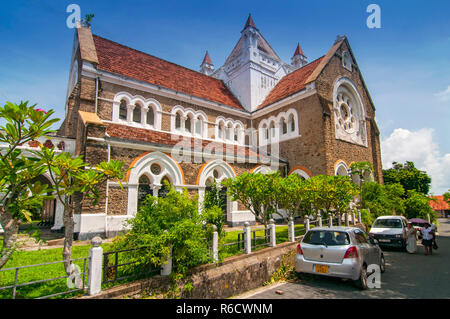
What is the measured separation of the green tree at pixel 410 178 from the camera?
116 ft

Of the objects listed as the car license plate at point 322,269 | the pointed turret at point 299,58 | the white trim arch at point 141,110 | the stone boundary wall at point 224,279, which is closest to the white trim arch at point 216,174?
the white trim arch at point 141,110

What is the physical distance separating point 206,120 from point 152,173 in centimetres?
667

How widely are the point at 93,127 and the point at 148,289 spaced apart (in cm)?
765

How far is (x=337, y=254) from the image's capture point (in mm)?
6078

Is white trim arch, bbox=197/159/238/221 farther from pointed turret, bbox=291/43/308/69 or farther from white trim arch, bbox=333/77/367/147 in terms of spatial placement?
pointed turret, bbox=291/43/308/69

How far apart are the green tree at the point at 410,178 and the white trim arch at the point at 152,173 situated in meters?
34.6

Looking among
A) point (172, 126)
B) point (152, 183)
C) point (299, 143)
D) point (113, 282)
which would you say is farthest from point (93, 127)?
point (299, 143)

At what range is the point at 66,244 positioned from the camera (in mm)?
4793

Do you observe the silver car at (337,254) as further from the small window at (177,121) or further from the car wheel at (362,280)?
the small window at (177,121)

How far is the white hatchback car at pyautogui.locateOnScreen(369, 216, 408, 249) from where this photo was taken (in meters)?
11.6

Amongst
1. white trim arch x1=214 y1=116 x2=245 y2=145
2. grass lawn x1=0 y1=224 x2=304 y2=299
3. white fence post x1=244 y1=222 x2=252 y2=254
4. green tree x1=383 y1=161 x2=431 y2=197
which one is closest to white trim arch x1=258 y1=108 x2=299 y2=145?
white trim arch x1=214 y1=116 x2=245 y2=145

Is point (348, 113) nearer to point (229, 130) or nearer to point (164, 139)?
point (229, 130)


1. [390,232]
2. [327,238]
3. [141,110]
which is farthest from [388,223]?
[141,110]

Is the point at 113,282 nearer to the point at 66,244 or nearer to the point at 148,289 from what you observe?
the point at 148,289
